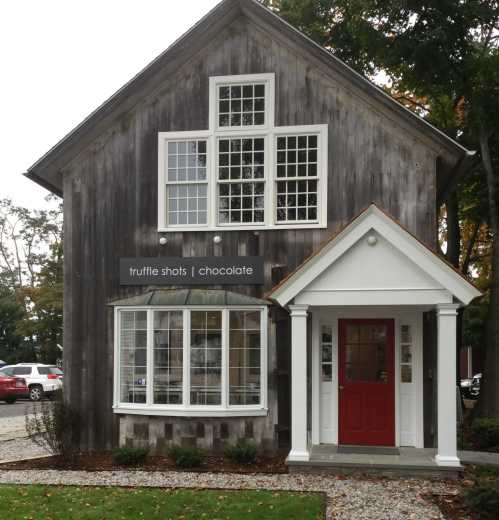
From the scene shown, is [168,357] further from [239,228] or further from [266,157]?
[266,157]

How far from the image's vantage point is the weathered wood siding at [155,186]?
10758 mm

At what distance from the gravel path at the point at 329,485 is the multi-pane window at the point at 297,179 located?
4636 millimetres

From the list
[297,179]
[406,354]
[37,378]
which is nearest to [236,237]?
[297,179]

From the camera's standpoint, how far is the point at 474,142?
55.3 ft

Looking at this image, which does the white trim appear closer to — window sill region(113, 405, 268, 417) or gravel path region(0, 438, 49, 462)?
window sill region(113, 405, 268, 417)

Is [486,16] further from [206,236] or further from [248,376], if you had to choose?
[248,376]

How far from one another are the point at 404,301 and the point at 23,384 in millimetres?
21214

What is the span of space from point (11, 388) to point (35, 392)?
1.20 m

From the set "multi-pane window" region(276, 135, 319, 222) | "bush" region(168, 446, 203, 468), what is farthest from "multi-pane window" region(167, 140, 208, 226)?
"bush" region(168, 446, 203, 468)

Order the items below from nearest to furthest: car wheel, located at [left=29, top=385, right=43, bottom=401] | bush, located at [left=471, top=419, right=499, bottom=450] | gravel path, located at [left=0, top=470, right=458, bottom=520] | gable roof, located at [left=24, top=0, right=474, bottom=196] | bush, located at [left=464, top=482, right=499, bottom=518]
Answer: bush, located at [left=464, top=482, right=499, bottom=518]
gravel path, located at [left=0, top=470, right=458, bottom=520]
gable roof, located at [left=24, top=0, right=474, bottom=196]
bush, located at [left=471, top=419, right=499, bottom=450]
car wheel, located at [left=29, top=385, right=43, bottom=401]

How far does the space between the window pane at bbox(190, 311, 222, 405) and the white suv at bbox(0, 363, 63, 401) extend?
57.5 ft

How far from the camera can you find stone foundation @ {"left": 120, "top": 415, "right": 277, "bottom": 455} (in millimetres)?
10734

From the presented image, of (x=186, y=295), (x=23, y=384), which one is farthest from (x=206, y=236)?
(x=23, y=384)

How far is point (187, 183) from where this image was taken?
11.4 metres
